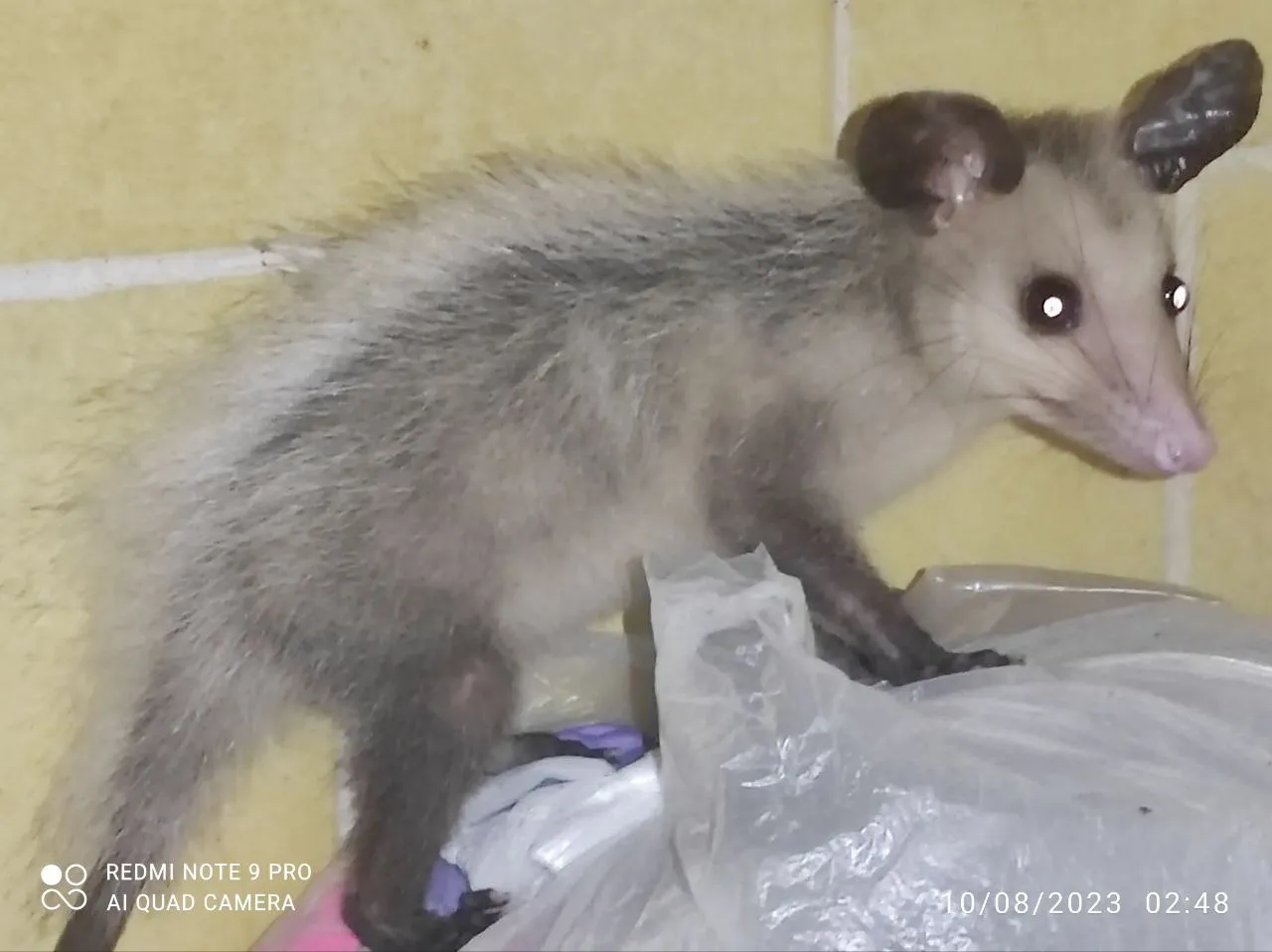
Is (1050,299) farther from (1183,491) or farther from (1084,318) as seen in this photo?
(1183,491)

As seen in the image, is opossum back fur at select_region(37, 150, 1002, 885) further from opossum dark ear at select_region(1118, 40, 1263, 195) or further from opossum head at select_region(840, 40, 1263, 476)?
opossum dark ear at select_region(1118, 40, 1263, 195)

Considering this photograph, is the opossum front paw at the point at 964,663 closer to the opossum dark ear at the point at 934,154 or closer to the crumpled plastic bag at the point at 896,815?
the crumpled plastic bag at the point at 896,815

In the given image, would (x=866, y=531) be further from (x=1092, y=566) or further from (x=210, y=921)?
(x=210, y=921)

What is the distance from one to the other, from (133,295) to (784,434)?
38 centimetres

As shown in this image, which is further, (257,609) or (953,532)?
(953,532)

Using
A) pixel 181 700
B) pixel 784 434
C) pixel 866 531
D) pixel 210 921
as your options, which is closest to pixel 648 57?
pixel 784 434

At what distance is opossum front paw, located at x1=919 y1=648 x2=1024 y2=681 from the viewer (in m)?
0.85

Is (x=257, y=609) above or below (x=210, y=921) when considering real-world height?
above

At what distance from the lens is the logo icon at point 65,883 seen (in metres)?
0.84

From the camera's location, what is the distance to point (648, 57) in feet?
2.93

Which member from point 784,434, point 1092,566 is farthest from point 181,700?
point 1092,566

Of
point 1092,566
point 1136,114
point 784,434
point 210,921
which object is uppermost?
point 1136,114

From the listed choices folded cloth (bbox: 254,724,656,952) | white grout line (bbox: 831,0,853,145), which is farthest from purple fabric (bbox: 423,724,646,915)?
white grout line (bbox: 831,0,853,145)
